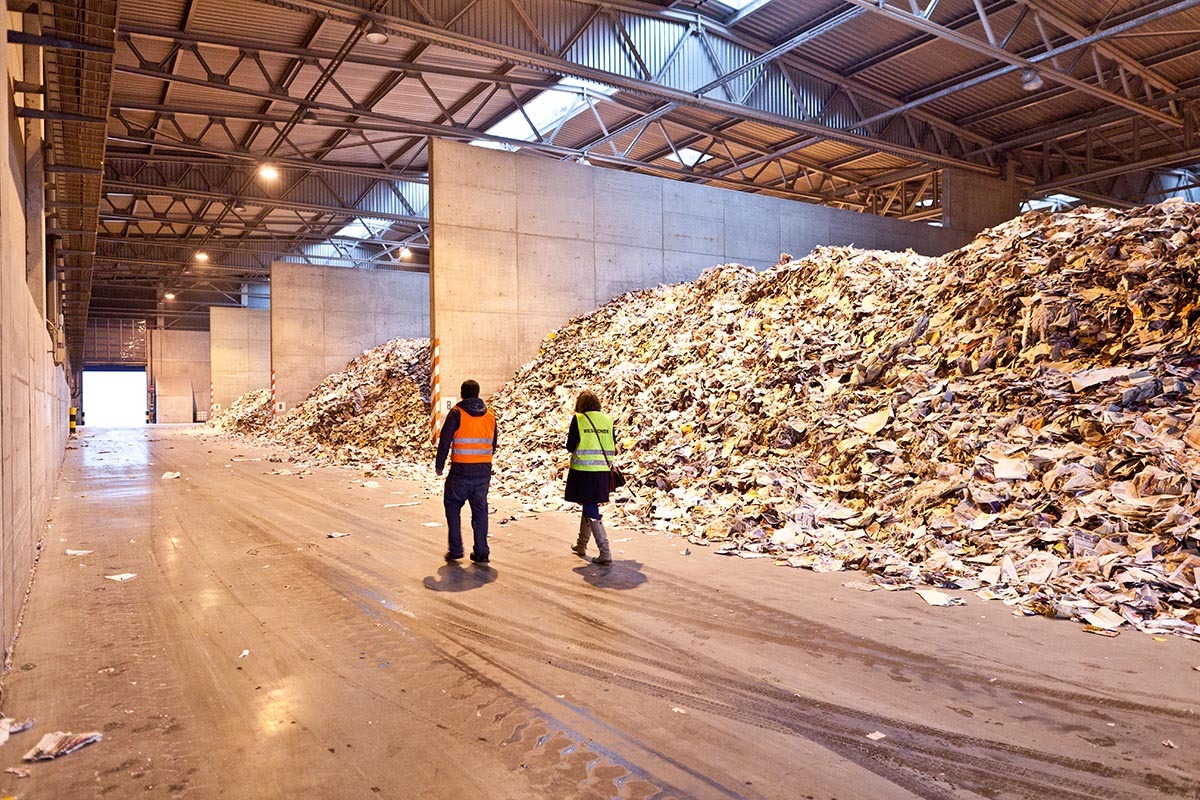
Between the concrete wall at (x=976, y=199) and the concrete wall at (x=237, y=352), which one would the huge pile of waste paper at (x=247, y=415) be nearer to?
the concrete wall at (x=237, y=352)

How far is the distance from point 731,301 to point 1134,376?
7.93 m

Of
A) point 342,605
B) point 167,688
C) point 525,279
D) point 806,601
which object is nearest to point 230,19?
point 525,279

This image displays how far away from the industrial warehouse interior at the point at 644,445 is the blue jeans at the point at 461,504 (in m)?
0.04

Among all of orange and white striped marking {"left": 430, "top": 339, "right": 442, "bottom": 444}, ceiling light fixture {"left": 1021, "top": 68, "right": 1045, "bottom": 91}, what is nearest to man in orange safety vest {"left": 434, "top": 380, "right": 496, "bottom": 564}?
orange and white striped marking {"left": 430, "top": 339, "right": 442, "bottom": 444}

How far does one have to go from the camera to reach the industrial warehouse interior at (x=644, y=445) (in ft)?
11.5

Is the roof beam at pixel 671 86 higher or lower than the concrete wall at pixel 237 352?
higher

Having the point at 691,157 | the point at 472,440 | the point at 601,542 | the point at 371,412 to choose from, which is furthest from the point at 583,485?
the point at 691,157

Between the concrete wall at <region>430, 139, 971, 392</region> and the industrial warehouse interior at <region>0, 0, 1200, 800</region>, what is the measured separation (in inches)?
3.4

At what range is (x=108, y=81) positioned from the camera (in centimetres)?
742

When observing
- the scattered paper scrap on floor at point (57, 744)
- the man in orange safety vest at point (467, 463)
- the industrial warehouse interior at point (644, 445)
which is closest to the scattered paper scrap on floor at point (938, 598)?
the industrial warehouse interior at point (644, 445)

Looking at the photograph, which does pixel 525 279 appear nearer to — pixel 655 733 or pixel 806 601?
Answer: pixel 806 601

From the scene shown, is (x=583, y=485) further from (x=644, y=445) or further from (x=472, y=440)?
(x=644, y=445)

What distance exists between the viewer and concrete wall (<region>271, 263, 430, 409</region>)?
2767 cm

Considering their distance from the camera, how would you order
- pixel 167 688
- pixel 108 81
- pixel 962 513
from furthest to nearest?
1. pixel 108 81
2. pixel 962 513
3. pixel 167 688
